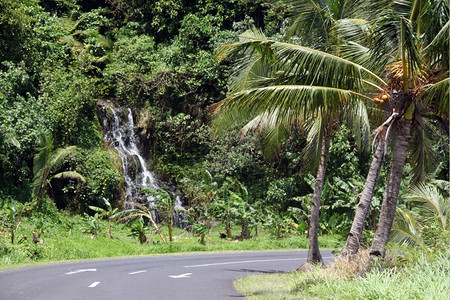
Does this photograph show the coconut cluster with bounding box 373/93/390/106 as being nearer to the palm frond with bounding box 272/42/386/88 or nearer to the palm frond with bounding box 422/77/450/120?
the palm frond with bounding box 272/42/386/88

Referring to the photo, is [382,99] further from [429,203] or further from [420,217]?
[420,217]

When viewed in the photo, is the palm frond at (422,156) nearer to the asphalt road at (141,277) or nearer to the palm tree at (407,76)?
the palm tree at (407,76)

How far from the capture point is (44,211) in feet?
78.4

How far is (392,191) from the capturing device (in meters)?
10.4

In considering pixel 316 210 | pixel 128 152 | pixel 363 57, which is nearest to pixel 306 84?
pixel 363 57

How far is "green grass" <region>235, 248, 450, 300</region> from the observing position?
7.25 m

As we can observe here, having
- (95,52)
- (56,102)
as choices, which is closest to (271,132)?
(56,102)

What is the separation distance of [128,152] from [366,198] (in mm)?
19422

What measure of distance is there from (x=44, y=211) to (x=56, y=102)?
18.7ft

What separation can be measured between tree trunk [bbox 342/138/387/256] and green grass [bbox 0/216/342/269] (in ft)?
29.9

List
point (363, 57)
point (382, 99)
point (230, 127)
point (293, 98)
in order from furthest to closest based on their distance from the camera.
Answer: point (230, 127) < point (363, 57) < point (382, 99) < point (293, 98)

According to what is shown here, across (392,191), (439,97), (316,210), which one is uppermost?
(439,97)

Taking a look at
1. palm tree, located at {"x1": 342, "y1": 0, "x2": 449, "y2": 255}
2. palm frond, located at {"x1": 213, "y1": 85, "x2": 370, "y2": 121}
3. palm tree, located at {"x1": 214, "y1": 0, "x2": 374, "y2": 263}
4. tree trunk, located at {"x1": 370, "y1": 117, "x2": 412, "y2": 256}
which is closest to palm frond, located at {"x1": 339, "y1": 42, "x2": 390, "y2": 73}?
palm tree, located at {"x1": 342, "y1": 0, "x2": 449, "y2": 255}

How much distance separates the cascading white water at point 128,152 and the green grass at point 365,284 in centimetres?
1553
